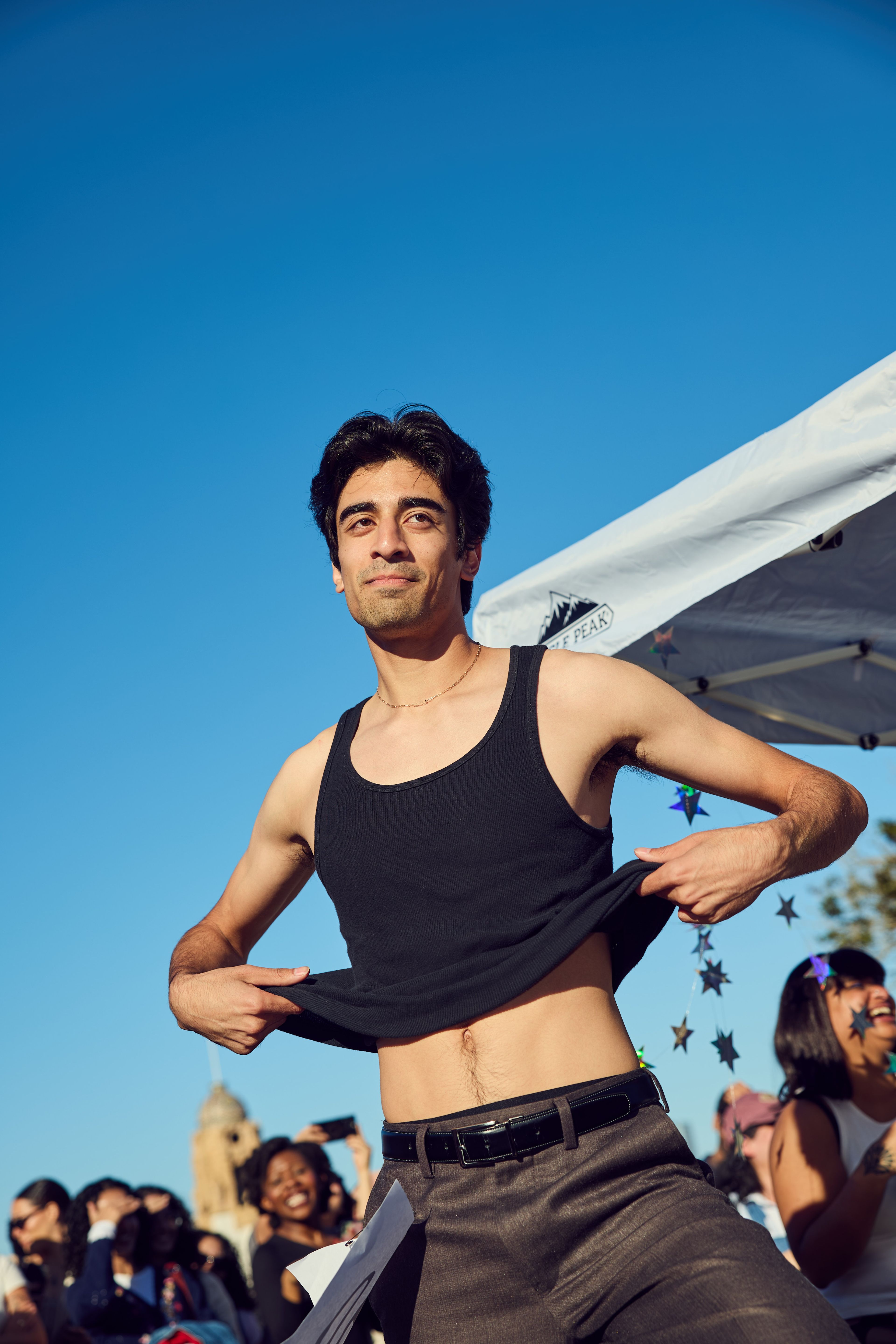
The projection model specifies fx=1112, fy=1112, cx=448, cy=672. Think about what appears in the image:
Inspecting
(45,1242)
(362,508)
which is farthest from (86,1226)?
(362,508)

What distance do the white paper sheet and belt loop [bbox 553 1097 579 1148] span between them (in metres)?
0.31

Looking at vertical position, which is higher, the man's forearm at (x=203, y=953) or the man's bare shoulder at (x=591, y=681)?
the man's bare shoulder at (x=591, y=681)

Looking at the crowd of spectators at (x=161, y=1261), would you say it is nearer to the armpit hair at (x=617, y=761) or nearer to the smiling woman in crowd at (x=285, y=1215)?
the smiling woman in crowd at (x=285, y=1215)

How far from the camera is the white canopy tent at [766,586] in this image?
2.86 metres

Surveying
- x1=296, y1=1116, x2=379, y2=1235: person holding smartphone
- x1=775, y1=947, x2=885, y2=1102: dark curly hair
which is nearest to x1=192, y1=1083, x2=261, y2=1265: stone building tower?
x1=296, y1=1116, x2=379, y2=1235: person holding smartphone

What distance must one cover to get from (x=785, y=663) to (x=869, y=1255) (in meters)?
1.87

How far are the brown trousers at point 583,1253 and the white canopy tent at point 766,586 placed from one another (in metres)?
1.17

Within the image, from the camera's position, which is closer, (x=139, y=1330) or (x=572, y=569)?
(x=572, y=569)

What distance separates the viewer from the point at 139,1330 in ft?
17.0

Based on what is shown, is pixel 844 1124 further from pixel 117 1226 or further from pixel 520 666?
pixel 117 1226

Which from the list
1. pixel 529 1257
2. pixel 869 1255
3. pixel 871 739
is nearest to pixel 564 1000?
pixel 529 1257

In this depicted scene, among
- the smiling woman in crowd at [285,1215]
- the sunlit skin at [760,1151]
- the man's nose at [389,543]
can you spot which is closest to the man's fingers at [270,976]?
the man's nose at [389,543]

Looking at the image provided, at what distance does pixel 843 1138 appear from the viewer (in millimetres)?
Result: 3453

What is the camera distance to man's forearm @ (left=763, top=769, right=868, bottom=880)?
6.32 ft
